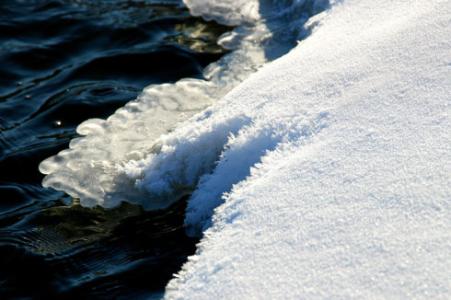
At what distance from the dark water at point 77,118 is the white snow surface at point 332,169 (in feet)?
0.78

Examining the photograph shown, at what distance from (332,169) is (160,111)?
1.52 m

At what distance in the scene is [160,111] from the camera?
3.51 m

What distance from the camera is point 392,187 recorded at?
1996mm

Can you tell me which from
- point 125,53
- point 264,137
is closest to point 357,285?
point 264,137

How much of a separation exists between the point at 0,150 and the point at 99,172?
73 cm

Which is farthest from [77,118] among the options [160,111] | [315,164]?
[315,164]

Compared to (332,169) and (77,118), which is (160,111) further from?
(332,169)

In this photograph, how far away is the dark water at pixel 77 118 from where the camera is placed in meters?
2.65

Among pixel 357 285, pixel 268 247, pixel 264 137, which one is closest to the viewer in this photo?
pixel 357 285

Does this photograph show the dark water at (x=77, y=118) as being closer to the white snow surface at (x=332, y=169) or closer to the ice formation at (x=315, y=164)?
the ice formation at (x=315, y=164)

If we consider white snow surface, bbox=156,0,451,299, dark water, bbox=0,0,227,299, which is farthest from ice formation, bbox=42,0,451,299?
dark water, bbox=0,0,227,299

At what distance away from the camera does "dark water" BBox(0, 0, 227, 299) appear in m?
2.65

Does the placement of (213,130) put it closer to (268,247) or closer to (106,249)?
(106,249)

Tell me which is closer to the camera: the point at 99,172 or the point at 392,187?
the point at 392,187
